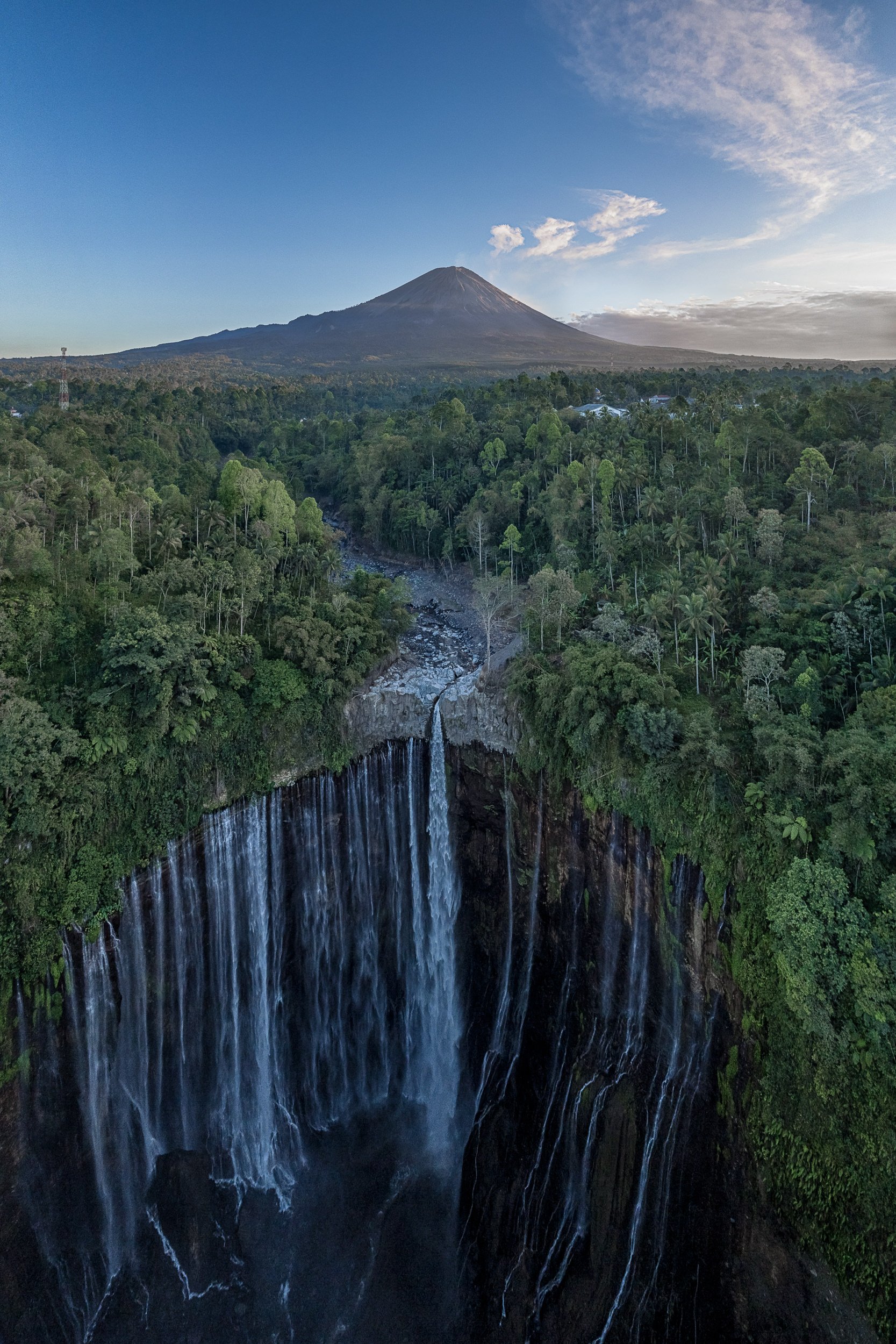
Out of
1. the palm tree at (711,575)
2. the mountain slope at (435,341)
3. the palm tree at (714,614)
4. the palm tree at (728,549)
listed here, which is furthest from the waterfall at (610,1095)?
the mountain slope at (435,341)

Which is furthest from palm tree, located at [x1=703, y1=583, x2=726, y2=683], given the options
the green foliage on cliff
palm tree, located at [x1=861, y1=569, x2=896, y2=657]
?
the green foliage on cliff

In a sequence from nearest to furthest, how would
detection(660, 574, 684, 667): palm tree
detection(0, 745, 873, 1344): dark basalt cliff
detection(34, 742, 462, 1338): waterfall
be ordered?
1. detection(0, 745, 873, 1344): dark basalt cliff
2. detection(34, 742, 462, 1338): waterfall
3. detection(660, 574, 684, 667): palm tree

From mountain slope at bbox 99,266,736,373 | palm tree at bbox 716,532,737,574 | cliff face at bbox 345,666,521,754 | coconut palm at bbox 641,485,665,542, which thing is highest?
mountain slope at bbox 99,266,736,373

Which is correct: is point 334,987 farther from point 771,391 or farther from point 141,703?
point 771,391

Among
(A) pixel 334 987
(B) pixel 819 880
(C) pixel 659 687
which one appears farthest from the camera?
(A) pixel 334 987

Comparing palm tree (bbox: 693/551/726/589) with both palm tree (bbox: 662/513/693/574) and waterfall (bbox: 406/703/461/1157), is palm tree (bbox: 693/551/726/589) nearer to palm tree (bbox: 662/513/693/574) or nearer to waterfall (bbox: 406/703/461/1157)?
palm tree (bbox: 662/513/693/574)

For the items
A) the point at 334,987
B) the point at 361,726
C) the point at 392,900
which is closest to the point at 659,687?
the point at 361,726
